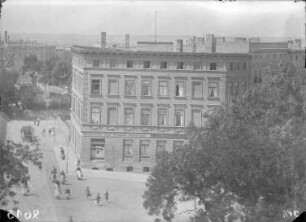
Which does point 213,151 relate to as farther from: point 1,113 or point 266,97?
point 1,113

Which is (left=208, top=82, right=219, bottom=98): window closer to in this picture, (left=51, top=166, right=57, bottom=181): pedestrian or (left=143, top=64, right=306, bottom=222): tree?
(left=143, top=64, right=306, bottom=222): tree

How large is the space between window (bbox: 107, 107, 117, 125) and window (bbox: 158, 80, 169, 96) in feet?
1.37

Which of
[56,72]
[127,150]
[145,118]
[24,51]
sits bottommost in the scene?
[127,150]

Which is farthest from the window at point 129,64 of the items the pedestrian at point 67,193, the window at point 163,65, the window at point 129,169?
the pedestrian at point 67,193

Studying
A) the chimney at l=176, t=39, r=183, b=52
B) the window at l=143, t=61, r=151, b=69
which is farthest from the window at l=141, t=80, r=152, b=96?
the chimney at l=176, t=39, r=183, b=52

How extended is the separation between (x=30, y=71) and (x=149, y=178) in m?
1.40

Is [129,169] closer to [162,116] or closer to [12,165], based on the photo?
[162,116]

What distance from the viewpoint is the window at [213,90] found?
21.2 ft

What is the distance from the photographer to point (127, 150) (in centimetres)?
660

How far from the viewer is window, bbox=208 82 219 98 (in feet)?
21.2

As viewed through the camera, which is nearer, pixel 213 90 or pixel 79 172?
pixel 213 90

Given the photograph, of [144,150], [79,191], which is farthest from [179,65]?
[79,191]

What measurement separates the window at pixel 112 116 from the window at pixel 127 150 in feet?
0.65

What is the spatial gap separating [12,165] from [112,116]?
946 mm
